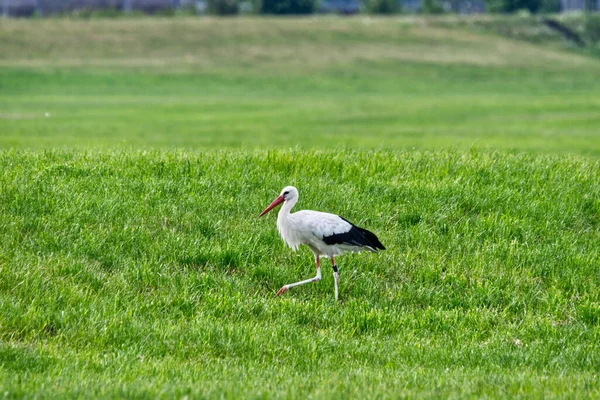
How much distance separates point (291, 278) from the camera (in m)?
10.5

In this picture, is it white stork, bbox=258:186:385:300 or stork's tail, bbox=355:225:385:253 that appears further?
stork's tail, bbox=355:225:385:253

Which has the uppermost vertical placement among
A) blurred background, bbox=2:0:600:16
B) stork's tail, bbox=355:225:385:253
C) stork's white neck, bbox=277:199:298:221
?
stork's white neck, bbox=277:199:298:221

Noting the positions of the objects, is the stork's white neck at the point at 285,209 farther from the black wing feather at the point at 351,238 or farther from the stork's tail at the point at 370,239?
the stork's tail at the point at 370,239

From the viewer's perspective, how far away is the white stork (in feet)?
31.2

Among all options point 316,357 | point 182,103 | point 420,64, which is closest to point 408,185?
point 316,357

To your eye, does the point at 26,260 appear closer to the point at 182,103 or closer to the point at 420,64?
the point at 182,103

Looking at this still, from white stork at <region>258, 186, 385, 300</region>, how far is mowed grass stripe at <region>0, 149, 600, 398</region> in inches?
22.7

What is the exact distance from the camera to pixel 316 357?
27.8 ft

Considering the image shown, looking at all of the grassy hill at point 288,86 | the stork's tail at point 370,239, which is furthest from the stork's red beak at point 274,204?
the grassy hill at point 288,86

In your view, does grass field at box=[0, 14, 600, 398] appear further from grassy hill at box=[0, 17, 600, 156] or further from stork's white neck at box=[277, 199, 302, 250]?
grassy hill at box=[0, 17, 600, 156]

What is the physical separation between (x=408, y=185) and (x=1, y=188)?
525cm

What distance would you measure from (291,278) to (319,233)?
117 cm

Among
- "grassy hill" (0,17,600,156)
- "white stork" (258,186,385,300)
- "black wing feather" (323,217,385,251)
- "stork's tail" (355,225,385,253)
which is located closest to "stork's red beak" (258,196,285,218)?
"white stork" (258,186,385,300)

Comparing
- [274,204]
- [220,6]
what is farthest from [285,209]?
[220,6]
